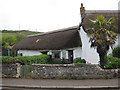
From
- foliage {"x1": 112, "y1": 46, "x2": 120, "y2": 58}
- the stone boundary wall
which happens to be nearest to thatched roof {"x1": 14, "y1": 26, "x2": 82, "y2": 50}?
foliage {"x1": 112, "y1": 46, "x2": 120, "y2": 58}

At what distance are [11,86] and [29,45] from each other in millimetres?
17028

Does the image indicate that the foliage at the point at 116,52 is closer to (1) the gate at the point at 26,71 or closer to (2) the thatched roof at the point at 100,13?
(2) the thatched roof at the point at 100,13

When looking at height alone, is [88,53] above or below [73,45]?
below

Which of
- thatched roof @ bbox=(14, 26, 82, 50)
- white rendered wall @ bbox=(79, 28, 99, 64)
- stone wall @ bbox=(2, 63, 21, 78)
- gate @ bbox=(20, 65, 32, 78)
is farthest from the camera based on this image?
thatched roof @ bbox=(14, 26, 82, 50)

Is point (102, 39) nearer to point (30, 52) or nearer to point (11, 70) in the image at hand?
point (11, 70)

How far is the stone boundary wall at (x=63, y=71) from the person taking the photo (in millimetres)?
11609

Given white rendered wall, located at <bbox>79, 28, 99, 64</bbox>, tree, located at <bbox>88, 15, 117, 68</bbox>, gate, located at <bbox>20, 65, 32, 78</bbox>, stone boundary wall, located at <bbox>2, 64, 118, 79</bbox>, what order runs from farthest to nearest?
white rendered wall, located at <bbox>79, 28, 99, 64</bbox>, tree, located at <bbox>88, 15, 117, 68</bbox>, gate, located at <bbox>20, 65, 32, 78</bbox>, stone boundary wall, located at <bbox>2, 64, 118, 79</bbox>

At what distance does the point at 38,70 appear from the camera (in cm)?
1215

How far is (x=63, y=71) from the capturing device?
38.8 ft

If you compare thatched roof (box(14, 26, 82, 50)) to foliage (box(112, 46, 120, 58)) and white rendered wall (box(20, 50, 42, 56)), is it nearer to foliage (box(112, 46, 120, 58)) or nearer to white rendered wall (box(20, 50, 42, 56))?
white rendered wall (box(20, 50, 42, 56))

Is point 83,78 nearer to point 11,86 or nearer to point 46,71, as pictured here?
point 46,71

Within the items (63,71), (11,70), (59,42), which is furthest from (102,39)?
(59,42)

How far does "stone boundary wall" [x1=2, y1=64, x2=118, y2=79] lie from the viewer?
11609 mm

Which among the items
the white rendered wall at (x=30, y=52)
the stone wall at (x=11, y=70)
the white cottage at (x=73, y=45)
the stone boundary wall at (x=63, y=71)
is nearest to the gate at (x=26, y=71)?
the stone boundary wall at (x=63, y=71)
